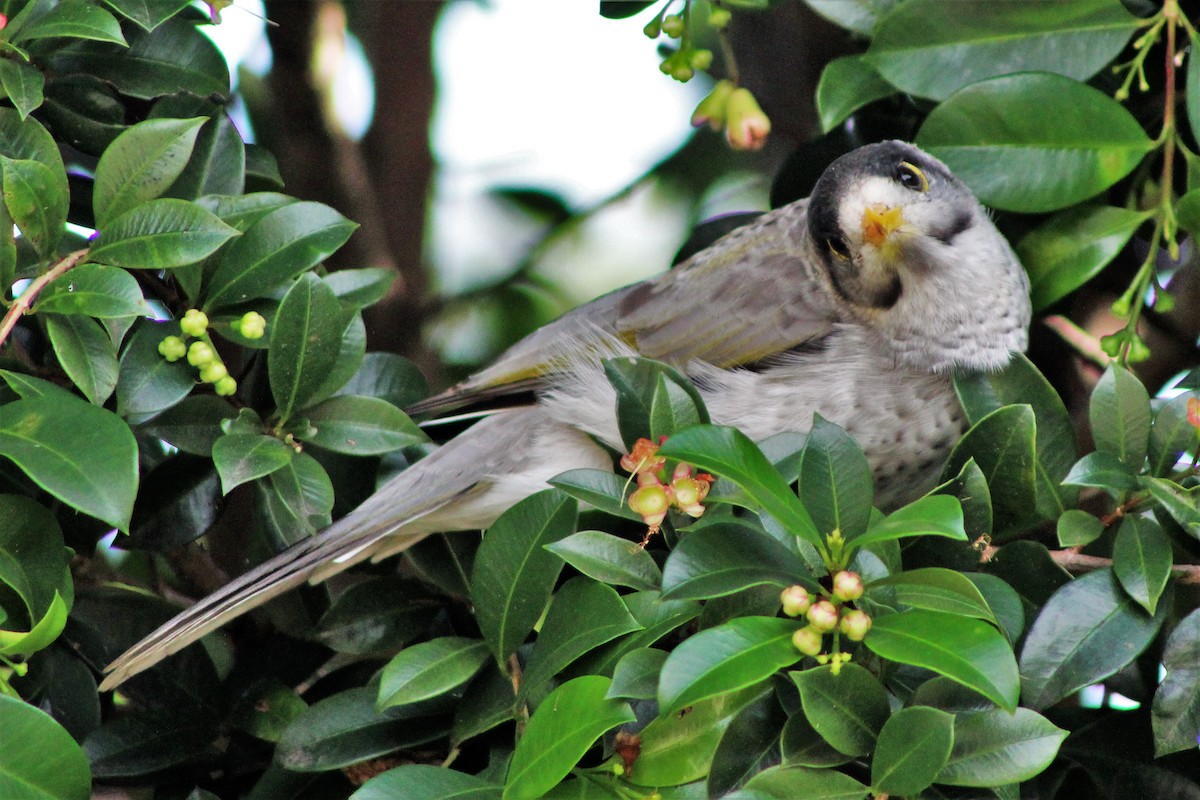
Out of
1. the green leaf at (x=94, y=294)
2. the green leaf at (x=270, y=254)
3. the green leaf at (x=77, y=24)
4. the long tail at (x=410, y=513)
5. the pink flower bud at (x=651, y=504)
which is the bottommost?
the long tail at (x=410, y=513)

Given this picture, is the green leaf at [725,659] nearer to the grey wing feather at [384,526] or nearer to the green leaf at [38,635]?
the green leaf at [38,635]

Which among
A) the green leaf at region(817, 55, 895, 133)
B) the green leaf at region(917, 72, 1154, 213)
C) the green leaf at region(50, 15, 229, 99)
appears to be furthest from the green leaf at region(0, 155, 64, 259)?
the green leaf at region(917, 72, 1154, 213)

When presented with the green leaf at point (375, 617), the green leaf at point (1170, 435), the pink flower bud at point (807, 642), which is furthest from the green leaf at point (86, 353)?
the green leaf at point (1170, 435)

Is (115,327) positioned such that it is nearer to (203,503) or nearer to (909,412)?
(203,503)

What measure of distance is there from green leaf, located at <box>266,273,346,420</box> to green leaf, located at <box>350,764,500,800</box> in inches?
24.6

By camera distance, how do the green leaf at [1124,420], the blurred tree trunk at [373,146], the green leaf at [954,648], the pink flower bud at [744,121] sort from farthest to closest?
the blurred tree trunk at [373,146]
the pink flower bud at [744,121]
the green leaf at [1124,420]
the green leaf at [954,648]

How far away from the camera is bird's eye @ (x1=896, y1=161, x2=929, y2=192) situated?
2.29 metres

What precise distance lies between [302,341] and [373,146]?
2.01 meters

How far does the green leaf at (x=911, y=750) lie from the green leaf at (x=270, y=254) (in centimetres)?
103

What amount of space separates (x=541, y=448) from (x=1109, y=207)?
1.11 meters

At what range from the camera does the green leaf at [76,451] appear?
1.44 m

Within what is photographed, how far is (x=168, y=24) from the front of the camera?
2000 mm

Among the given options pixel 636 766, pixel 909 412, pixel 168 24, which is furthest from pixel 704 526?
pixel 168 24

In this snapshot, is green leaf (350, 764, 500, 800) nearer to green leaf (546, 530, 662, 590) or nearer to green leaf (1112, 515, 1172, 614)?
green leaf (546, 530, 662, 590)
